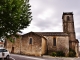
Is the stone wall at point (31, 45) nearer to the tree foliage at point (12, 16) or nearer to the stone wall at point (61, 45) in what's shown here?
the stone wall at point (61, 45)

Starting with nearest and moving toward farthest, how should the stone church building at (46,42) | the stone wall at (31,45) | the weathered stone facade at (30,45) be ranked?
1. the weathered stone facade at (30,45)
2. the stone wall at (31,45)
3. the stone church building at (46,42)

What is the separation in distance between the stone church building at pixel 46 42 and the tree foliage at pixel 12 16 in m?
17.6

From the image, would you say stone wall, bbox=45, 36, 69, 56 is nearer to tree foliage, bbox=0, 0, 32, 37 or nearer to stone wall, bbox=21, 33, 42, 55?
stone wall, bbox=21, 33, 42, 55

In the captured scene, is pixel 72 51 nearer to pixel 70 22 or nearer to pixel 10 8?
pixel 70 22

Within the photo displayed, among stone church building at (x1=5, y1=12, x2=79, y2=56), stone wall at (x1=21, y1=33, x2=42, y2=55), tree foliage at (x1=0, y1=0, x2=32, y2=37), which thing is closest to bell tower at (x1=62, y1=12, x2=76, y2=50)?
stone church building at (x1=5, y1=12, x2=79, y2=56)

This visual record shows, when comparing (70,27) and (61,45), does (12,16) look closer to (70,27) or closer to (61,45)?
(61,45)

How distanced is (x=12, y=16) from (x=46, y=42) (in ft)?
89.1

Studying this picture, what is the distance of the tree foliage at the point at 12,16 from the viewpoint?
9.27m

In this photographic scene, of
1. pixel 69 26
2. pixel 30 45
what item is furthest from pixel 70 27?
pixel 30 45

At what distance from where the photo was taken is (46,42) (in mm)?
36219

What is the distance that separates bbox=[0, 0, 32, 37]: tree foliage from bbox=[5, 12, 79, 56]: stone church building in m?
17.6

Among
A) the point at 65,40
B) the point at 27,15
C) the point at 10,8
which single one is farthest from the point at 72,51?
the point at 10,8

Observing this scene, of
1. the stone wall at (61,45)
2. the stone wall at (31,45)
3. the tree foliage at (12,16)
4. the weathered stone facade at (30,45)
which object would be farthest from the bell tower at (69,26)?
the tree foliage at (12,16)

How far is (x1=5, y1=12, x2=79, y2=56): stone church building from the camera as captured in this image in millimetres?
30891
